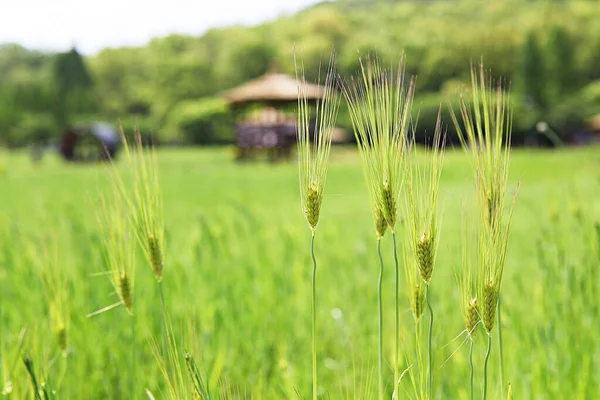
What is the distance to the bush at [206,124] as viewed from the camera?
44.0 meters

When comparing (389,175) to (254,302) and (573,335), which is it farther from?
(254,302)

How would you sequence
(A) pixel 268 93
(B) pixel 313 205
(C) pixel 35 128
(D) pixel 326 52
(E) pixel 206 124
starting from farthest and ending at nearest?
(E) pixel 206 124, (C) pixel 35 128, (D) pixel 326 52, (A) pixel 268 93, (B) pixel 313 205

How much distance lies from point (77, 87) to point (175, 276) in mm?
49556

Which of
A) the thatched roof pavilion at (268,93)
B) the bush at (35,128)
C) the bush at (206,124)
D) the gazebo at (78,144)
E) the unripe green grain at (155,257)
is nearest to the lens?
the unripe green grain at (155,257)

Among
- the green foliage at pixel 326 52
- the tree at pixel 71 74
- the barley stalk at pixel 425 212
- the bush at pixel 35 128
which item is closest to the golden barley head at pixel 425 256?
the barley stalk at pixel 425 212

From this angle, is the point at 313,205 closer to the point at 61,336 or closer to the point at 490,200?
the point at 490,200

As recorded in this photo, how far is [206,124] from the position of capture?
44375 millimetres

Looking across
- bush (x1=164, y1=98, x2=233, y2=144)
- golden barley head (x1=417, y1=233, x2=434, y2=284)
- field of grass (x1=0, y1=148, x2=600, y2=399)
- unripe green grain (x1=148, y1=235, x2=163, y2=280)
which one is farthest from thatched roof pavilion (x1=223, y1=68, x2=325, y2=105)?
golden barley head (x1=417, y1=233, x2=434, y2=284)

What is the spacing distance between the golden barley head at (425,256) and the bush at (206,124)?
43.7m

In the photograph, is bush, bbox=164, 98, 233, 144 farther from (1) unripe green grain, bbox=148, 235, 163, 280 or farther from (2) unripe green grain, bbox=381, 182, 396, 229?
(2) unripe green grain, bbox=381, 182, 396, 229

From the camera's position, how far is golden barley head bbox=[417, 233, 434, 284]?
563mm

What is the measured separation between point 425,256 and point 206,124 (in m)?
44.6

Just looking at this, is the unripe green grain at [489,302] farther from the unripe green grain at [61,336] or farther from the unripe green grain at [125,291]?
the unripe green grain at [61,336]

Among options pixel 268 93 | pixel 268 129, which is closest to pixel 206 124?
pixel 268 93
